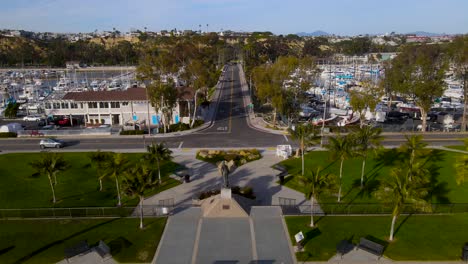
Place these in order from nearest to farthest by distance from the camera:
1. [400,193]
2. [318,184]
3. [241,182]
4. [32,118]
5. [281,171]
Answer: [400,193] → [318,184] → [241,182] → [281,171] → [32,118]

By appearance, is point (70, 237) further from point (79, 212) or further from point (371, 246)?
point (371, 246)

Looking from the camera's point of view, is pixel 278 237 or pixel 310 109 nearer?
pixel 278 237

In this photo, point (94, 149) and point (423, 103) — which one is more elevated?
point (423, 103)

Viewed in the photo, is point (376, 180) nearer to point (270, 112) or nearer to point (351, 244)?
point (351, 244)

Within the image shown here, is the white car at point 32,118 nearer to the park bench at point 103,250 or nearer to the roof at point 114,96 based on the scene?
the roof at point 114,96

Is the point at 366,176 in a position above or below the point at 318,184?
below

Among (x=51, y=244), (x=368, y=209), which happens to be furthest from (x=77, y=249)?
(x=368, y=209)

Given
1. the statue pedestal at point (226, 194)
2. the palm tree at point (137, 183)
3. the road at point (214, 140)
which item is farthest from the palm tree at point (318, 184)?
the road at point (214, 140)

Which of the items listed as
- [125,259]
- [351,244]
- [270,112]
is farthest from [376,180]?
[270,112]

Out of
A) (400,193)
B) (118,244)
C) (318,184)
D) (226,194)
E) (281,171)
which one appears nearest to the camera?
(400,193)
